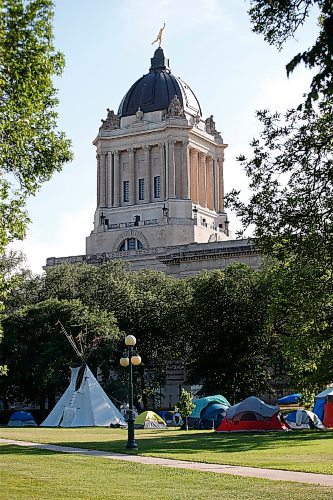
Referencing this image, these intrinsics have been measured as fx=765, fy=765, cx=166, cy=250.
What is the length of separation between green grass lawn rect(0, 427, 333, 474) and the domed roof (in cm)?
6295

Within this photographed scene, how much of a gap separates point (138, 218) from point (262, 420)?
53313mm

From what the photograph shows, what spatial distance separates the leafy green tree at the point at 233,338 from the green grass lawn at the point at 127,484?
3313cm

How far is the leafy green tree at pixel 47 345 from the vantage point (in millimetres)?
53475

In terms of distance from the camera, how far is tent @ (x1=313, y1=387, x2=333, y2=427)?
43844mm

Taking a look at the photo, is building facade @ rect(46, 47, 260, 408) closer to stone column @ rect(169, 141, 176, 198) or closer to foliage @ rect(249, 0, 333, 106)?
stone column @ rect(169, 141, 176, 198)

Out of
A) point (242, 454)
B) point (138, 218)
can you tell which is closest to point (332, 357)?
point (242, 454)

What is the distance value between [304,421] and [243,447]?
1476 centimetres

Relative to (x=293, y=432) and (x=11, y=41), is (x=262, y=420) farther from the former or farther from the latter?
(x=11, y=41)

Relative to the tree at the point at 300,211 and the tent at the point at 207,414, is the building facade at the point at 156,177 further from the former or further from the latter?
the tree at the point at 300,211

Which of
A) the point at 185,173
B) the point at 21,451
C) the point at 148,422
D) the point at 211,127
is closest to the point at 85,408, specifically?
the point at 148,422

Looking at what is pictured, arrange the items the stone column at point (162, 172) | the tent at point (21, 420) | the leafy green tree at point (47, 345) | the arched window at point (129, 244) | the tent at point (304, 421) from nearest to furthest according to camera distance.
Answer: the tent at point (304, 421)
the leafy green tree at point (47, 345)
the tent at point (21, 420)
the arched window at point (129, 244)
the stone column at point (162, 172)

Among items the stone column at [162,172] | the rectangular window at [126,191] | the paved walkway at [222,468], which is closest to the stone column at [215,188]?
the stone column at [162,172]

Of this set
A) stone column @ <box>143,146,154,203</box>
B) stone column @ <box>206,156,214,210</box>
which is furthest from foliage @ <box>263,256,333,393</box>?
stone column @ <box>206,156,214,210</box>

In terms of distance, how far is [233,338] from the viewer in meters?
54.2
